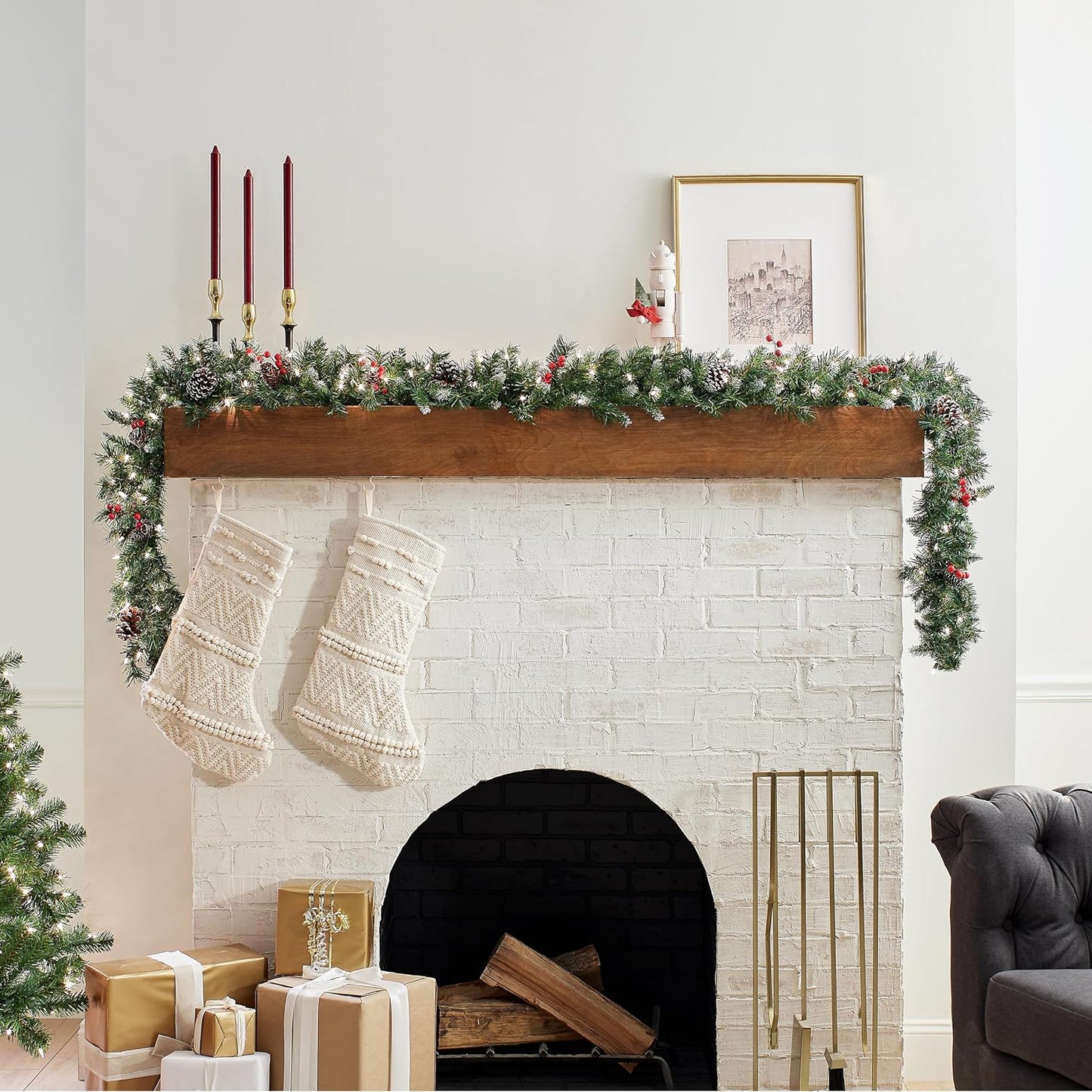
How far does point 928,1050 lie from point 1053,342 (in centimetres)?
198

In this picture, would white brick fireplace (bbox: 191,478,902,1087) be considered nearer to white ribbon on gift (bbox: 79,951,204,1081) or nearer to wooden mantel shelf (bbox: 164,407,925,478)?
wooden mantel shelf (bbox: 164,407,925,478)

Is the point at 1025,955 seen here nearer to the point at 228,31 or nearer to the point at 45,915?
the point at 45,915

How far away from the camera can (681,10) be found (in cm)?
266

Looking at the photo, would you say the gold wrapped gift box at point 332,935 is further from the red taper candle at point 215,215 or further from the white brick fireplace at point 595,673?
the red taper candle at point 215,215

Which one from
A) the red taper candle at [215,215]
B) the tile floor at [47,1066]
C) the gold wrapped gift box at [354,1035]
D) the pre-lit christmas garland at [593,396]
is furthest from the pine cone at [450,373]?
the tile floor at [47,1066]

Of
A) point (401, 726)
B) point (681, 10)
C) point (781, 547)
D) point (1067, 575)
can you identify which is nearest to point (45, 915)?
point (401, 726)

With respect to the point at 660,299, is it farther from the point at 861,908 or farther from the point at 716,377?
the point at 861,908

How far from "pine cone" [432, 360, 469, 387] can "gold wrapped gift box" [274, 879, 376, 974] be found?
1.07 meters

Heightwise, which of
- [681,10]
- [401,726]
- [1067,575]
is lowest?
[401,726]

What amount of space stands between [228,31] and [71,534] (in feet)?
5.07

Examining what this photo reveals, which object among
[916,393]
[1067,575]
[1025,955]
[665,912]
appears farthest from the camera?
[1067,575]

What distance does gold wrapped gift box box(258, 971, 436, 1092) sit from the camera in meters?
1.98

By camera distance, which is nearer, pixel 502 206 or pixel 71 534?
pixel 502 206

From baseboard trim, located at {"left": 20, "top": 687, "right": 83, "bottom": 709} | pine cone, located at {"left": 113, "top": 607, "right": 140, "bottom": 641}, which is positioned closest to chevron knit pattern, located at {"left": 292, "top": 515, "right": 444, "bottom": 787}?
pine cone, located at {"left": 113, "top": 607, "right": 140, "bottom": 641}
